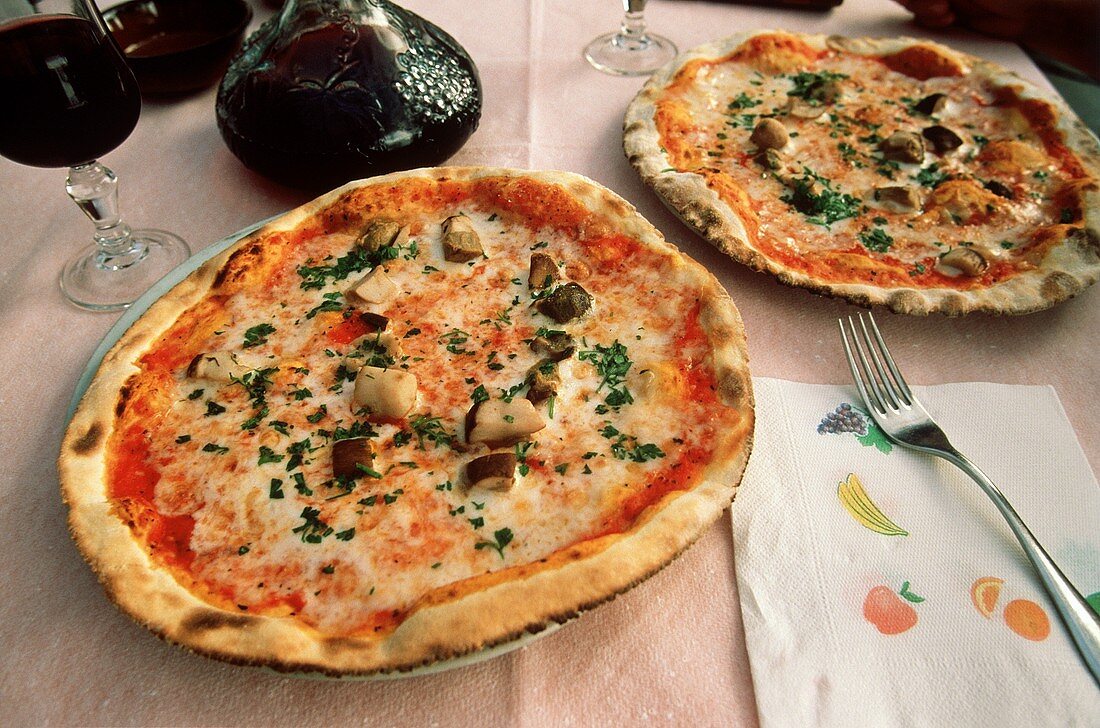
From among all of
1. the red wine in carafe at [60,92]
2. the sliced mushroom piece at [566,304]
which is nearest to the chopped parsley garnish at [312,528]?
the sliced mushroom piece at [566,304]

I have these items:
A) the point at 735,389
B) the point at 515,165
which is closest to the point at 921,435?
the point at 735,389

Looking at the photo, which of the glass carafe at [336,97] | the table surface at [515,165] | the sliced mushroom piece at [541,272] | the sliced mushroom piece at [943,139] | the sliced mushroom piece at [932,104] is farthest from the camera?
the sliced mushroom piece at [932,104]

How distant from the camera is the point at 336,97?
2.01 meters

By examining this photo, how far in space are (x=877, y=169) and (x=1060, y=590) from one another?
1.45m

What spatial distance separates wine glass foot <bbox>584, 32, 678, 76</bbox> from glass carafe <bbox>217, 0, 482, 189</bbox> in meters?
0.90

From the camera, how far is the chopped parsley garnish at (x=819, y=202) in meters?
2.13

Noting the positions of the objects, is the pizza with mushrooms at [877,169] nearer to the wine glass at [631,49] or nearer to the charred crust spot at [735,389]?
the wine glass at [631,49]

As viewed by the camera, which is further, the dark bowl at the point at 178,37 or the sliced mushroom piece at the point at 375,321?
the dark bowl at the point at 178,37

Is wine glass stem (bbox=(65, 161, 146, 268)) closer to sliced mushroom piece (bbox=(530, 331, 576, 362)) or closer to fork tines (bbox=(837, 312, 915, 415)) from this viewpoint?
sliced mushroom piece (bbox=(530, 331, 576, 362))

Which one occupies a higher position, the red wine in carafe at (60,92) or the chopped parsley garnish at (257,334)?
the red wine in carafe at (60,92)

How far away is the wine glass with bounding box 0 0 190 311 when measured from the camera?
1562mm

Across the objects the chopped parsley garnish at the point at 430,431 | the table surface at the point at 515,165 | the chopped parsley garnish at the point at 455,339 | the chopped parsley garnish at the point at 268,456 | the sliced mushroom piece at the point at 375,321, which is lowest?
the table surface at the point at 515,165

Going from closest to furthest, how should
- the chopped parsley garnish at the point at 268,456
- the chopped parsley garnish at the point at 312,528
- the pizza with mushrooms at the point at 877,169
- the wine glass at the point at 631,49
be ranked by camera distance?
the chopped parsley garnish at the point at 312,528 < the chopped parsley garnish at the point at 268,456 < the pizza with mushrooms at the point at 877,169 < the wine glass at the point at 631,49

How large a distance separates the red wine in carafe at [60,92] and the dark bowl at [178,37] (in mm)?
680
